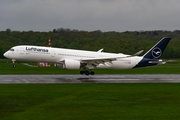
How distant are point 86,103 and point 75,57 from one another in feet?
70.2

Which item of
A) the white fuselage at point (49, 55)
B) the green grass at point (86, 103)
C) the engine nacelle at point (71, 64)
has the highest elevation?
the white fuselage at point (49, 55)

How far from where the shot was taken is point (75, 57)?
42438 millimetres

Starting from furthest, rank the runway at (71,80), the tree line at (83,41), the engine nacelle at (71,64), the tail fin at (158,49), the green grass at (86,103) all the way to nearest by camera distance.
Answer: the tree line at (83,41) < the tail fin at (158,49) < the engine nacelle at (71,64) < the runway at (71,80) < the green grass at (86,103)

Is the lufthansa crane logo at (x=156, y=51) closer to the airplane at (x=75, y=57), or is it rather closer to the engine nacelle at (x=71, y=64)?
the airplane at (x=75, y=57)

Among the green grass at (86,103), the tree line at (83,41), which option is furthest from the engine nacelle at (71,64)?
the tree line at (83,41)

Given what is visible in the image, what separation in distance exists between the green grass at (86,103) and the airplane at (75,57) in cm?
1192

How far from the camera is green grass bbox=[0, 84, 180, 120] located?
17500mm

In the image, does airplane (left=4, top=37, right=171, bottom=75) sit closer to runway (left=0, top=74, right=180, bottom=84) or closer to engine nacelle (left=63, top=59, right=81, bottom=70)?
engine nacelle (left=63, top=59, right=81, bottom=70)

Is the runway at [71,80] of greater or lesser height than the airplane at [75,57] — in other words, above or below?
below

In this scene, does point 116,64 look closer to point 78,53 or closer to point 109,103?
point 78,53

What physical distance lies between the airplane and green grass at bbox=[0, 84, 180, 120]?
1192cm

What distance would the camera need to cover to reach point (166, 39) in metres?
44.9

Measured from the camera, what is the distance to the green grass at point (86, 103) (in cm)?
1750

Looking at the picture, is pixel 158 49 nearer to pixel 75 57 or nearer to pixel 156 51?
pixel 156 51
